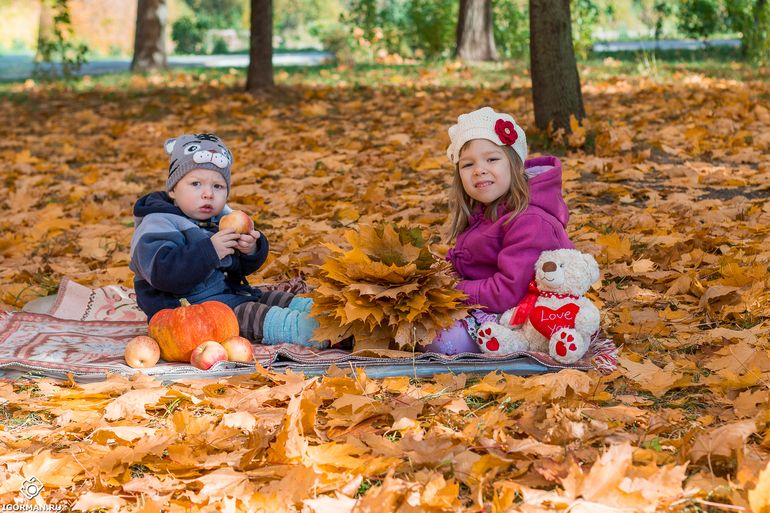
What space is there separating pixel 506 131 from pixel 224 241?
124 centimetres

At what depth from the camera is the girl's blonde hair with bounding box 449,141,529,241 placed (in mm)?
2688

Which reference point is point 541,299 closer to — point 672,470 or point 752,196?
point 672,470

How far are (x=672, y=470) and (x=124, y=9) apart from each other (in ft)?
158

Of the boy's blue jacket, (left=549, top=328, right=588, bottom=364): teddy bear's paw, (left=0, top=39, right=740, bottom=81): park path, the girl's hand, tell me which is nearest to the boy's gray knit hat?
the boy's blue jacket

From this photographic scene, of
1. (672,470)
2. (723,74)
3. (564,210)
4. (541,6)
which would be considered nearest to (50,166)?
(541,6)

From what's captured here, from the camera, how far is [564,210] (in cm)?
280

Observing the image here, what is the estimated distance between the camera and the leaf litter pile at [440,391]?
165cm

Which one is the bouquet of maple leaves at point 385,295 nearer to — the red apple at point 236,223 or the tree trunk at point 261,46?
the red apple at point 236,223

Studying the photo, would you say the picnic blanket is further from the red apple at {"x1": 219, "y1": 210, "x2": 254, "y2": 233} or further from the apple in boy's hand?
the red apple at {"x1": 219, "y1": 210, "x2": 254, "y2": 233}

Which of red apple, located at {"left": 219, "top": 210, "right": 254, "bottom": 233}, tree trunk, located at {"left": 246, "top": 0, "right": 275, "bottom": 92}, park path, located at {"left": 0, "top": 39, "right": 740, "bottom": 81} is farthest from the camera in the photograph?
park path, located at {"left": 0, "top": 39, "right": 740, "bottom": 81}

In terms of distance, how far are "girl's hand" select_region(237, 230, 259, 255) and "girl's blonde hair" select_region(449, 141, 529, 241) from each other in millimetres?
875

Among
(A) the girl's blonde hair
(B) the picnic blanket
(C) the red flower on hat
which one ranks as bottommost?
(B) the picnic blanket

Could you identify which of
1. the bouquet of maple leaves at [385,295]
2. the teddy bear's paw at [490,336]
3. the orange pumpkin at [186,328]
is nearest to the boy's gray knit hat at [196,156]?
the orange pumpkin at [186,328]

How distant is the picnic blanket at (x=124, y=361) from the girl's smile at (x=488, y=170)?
687 mm
